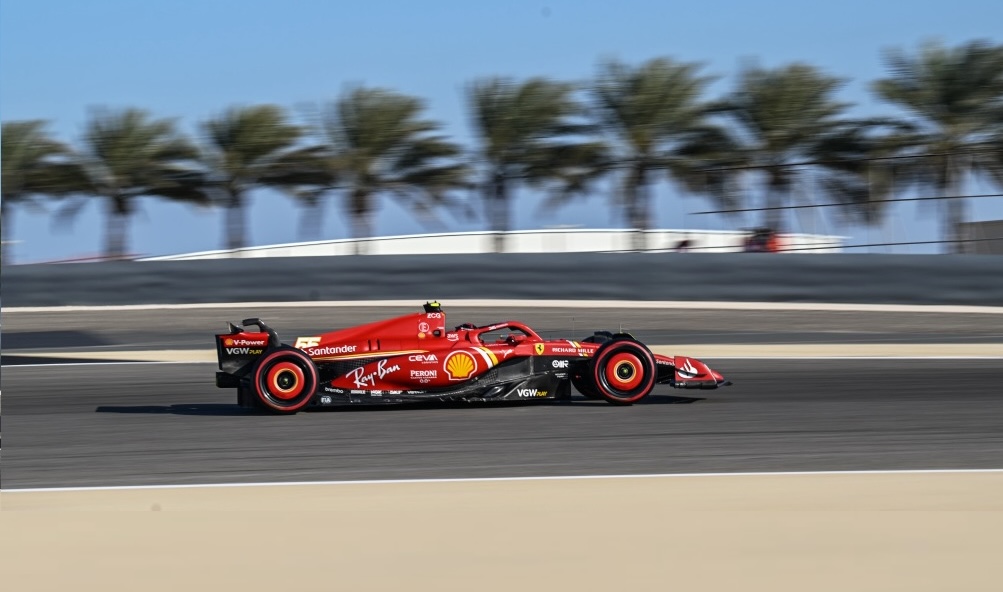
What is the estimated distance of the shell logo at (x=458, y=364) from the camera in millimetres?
10438

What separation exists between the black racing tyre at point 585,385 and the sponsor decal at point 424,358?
4.00ft

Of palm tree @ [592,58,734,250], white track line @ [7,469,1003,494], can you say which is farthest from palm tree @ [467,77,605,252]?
white track line @ [7,469,1003,494]

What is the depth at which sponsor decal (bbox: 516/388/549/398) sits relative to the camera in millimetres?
10586

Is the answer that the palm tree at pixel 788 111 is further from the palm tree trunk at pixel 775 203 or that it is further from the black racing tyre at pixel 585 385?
the black racing tyre at pixel 585 385

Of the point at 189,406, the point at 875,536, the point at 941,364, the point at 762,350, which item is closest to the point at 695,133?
the point at 762,350

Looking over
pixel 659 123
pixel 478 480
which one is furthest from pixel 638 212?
pixel 478 480

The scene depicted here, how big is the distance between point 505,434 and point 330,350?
1794 mm

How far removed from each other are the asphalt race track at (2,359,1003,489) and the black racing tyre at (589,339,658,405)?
168mm

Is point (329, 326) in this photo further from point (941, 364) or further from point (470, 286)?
point (941, 364)

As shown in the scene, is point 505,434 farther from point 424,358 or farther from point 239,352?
point 239,352

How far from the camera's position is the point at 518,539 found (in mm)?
5945

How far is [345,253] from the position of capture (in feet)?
68.2

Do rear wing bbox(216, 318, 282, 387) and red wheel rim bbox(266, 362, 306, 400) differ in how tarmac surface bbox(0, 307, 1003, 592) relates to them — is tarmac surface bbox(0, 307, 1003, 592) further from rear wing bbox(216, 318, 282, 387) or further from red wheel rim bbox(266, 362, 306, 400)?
rear wing bbox(216, 318, 282, 387)

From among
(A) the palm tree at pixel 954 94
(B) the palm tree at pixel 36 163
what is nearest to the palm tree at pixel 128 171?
(B) the palm tree at pixel 36 163
